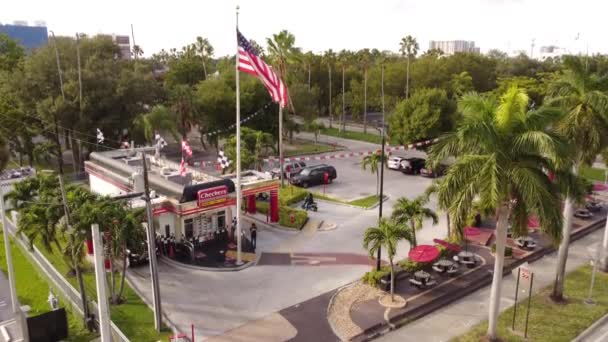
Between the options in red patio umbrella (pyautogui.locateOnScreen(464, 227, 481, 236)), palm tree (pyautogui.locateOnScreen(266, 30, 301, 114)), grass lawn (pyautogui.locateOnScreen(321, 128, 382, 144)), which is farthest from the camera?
grass lawn (pyautogui.locateOnScreen(321, 128, 382, 144))

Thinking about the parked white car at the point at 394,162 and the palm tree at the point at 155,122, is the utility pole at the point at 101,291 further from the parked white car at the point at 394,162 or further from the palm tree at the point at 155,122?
the parked white car at the point at 394,162

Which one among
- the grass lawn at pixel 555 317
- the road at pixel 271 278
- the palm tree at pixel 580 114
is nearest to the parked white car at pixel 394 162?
the road at pixel 271 278

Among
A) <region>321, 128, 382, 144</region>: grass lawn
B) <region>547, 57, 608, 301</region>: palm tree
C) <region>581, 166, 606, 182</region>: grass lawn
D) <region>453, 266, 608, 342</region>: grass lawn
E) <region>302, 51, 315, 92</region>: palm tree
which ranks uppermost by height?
<region>302, 51, 315, 92</region>: palm tree

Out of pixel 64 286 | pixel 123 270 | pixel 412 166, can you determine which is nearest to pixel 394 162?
pixel 412 166

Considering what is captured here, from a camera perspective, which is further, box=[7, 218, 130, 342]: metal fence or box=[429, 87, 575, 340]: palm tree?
box=[7, 218, 130, 342]: metal fence

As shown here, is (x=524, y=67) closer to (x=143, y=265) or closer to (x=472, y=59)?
(x=472, y=59)

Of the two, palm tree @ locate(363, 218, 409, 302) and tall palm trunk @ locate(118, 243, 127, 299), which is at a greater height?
palm tree @ locate(363, 218, 409, 302)

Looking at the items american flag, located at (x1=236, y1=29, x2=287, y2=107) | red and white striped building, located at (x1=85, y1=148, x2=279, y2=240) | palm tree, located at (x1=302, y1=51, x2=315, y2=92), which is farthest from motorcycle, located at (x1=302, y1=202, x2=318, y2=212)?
palm tree, located at (x1=302, y1=51, x2=315, y2=92)

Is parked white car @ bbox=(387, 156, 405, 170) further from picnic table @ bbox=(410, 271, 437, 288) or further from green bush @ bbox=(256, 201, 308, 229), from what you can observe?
picnic table @ bbox=(410, 271, 437, 288)
